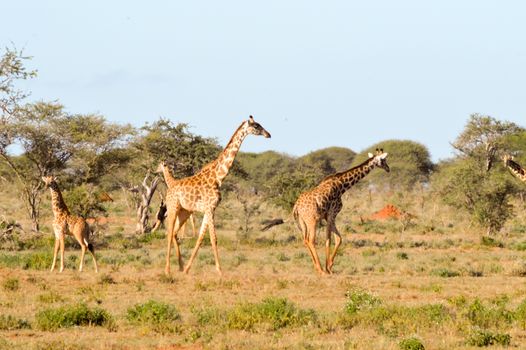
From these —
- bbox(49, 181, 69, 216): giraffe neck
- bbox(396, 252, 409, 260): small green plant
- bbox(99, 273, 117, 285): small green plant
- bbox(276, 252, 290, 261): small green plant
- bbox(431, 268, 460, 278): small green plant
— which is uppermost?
bbox(49, 181, 69, 216): giraffe neck

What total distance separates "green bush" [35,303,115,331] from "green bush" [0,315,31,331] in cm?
18

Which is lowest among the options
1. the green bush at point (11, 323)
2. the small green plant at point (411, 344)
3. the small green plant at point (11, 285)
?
the green bush at point (11, 323)

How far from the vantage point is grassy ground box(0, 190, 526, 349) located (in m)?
12.5

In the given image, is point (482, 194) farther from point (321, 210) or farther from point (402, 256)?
point (321, 210)

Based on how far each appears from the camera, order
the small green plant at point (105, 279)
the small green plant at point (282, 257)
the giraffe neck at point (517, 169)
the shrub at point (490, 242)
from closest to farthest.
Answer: the small green plant at point (105, 279) < the giraffe neck at point (517, 169) < the small green plant at point (282, 257) < the shrub at point (490, 242)

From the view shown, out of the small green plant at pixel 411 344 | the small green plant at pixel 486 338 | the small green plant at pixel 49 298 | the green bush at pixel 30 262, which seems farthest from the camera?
the green bush at pixel 30 262

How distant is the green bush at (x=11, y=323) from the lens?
1338cm

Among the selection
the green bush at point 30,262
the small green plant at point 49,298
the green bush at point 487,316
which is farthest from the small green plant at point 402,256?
the green bush at point 487,316

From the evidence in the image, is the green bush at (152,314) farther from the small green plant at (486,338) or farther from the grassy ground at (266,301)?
the small green plant at (486,338)

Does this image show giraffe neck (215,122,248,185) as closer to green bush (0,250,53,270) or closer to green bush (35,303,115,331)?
green bush (0,250,53,270)

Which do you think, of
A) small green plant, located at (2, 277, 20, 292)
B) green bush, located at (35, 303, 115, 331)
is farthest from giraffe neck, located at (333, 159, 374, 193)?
green bush, located at (35, 303, 115, 331)

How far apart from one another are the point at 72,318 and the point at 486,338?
17.7 feet

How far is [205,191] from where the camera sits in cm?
2016

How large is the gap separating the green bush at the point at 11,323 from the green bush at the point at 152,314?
137 centimetres
